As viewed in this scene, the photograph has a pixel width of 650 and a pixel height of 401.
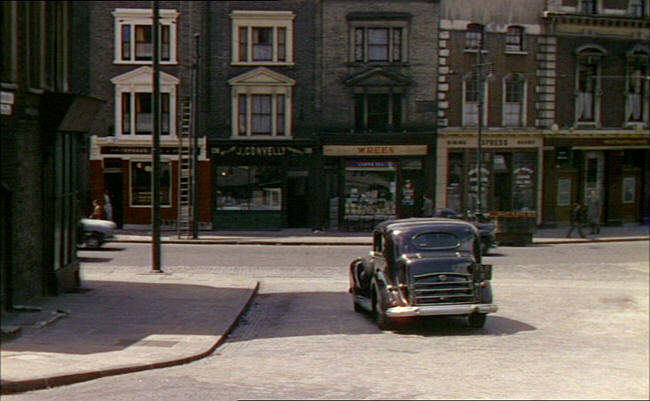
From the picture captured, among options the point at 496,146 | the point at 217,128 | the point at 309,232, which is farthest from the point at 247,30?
the point at 496,146

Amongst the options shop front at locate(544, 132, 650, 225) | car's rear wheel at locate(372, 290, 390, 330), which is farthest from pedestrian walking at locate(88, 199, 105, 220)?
car's rear wheel at locate(372, 290, 390, 330)

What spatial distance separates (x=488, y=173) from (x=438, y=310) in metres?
Answer: 3.98

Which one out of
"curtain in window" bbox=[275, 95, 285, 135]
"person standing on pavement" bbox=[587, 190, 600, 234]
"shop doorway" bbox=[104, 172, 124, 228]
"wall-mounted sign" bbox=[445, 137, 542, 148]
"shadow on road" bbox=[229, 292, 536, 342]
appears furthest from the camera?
"shadow on road" bbox=[229, 292, 536, 342]

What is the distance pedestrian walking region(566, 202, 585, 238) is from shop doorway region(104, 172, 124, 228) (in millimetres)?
2309

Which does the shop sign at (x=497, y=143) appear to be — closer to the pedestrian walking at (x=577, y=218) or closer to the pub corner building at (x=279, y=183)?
the pub corner building at (x=279, y=183)

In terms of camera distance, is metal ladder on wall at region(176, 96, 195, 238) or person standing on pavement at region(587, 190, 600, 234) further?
person standing on pavement at region(587, 190, 600, 234)

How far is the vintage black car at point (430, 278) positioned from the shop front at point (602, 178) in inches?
67.0

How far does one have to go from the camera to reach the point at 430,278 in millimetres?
7203

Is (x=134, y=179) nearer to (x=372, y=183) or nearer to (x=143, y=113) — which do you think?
(x=143, y=113)

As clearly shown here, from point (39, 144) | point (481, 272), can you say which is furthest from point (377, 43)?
point (481, 272)

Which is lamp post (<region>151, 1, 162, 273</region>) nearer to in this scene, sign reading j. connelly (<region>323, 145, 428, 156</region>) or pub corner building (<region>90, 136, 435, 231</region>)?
pub corner building (<region>90, 136, 435, 231</region>)

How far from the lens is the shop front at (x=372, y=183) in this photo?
107 inches

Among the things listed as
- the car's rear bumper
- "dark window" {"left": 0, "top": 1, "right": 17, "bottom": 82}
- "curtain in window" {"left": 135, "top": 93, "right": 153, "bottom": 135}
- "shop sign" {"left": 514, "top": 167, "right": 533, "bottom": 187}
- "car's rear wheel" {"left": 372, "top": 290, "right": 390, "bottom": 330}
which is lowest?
"car's rear wheel" {"left": 372, "top": 290, "right": 390, "bottom": 330}

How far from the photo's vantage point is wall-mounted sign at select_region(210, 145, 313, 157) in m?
3.48
